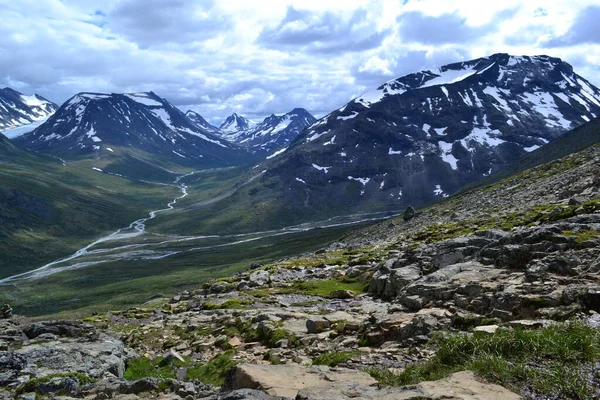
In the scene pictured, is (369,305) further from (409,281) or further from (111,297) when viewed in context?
(111,297)

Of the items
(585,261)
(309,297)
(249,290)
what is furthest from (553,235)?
(249,290)

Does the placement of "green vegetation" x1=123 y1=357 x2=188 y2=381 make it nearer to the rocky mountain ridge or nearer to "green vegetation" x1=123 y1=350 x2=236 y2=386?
"green vegetation" x1=123 y1=350 x2=236 y2=386

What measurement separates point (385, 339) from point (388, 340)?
0.83 feet

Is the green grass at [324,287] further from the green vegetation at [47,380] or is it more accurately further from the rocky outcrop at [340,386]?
the rocky outcrop at [340,386]

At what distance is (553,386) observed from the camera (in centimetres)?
952

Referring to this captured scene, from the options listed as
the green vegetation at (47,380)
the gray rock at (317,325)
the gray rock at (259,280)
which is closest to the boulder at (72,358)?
the green vegetation at (47,380)

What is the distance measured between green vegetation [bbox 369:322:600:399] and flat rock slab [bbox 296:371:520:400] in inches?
16.5

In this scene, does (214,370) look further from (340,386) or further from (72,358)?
(340,386)

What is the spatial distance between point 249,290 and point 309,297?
12.0 metres

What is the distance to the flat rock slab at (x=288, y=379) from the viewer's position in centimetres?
1259

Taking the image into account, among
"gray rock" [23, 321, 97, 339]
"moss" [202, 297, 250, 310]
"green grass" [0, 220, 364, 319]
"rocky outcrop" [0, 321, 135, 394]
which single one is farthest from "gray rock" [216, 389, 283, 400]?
Answer: "green grass" [0, 220, 364, 319]

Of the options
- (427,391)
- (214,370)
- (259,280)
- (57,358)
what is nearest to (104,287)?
(259,280)

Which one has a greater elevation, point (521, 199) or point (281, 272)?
point (521, 199)

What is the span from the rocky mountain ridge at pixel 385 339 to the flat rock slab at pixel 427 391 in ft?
0.14
